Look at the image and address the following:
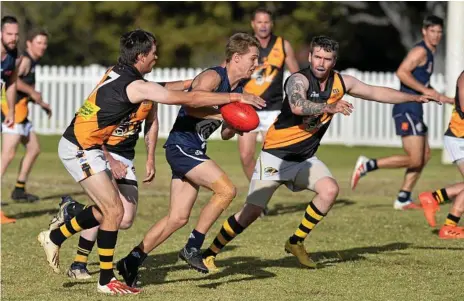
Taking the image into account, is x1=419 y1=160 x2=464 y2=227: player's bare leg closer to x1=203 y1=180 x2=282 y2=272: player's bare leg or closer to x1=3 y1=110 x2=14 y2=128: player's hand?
x1=203 y1=180 x2=282 y2=272: player's bare leg

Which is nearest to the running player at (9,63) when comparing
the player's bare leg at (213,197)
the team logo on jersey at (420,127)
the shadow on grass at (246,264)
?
the shadow on grass at (246,264)

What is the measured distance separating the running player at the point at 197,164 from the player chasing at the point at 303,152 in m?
0.52

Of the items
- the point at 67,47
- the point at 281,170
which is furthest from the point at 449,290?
the point at 67,47

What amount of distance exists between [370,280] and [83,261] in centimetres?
237

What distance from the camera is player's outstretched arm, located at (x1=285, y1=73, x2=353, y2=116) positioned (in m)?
8.86

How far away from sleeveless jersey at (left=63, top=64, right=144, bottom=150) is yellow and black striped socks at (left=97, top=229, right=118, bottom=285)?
0.70 m

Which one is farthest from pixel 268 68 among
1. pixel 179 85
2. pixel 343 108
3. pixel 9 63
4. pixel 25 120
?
pixel 343 108

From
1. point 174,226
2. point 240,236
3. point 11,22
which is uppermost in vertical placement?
point 11,22

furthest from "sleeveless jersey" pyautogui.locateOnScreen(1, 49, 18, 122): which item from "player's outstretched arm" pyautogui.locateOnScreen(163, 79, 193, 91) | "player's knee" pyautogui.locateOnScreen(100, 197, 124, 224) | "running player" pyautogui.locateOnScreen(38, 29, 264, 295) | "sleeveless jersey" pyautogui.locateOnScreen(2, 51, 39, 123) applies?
"player's knee" pyautogui.locateOnScreen(100, 197, 124, 224)

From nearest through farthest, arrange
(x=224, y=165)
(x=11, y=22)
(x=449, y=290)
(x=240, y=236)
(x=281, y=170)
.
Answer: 1. (x=449, y=290)
2. (x=281, y=170)
3. (x=240, y=236)
4. (x=11, y=22)
5. (x=224, y=165)

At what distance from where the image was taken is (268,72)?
13586 millimetres

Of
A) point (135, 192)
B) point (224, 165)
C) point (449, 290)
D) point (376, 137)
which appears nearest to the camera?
point (449, 290)

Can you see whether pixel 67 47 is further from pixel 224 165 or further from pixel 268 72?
pixel 268 72

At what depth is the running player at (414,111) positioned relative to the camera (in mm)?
13430
